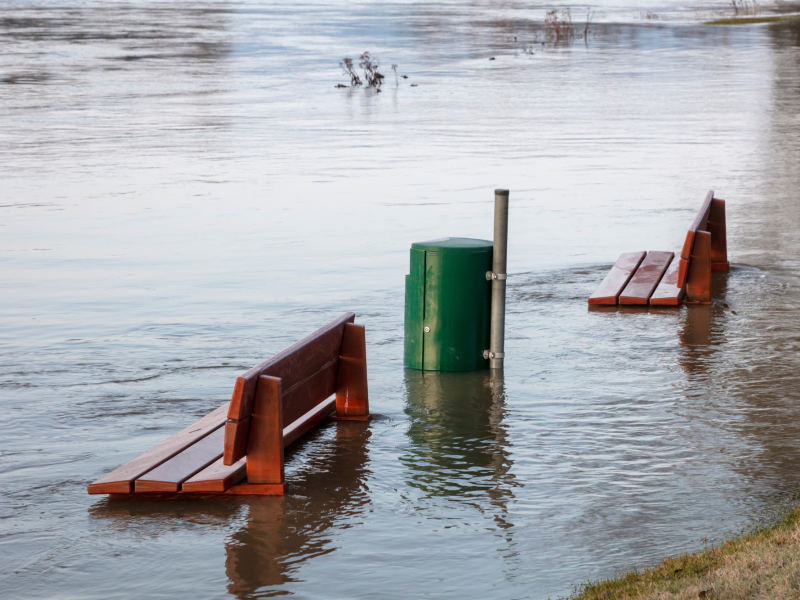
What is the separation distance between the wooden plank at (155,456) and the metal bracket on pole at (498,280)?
216 centimetres

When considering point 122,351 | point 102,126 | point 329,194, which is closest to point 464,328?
point 122,351

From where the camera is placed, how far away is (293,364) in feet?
20.3

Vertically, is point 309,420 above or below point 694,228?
below

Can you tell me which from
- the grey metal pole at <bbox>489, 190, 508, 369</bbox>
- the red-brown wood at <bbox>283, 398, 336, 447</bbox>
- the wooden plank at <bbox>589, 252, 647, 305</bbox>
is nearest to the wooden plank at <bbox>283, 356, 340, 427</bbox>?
the red-brown wood at <bbox>283, 398, 336, 447</bbox>

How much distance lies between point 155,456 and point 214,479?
1.72 ft

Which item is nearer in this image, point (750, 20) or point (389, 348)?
point (389, 348)

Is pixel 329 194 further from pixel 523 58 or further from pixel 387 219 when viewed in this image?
pixel 523 58

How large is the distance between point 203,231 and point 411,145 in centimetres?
966

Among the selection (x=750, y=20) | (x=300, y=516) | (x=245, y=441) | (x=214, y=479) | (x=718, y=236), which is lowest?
(x=300, y=516)

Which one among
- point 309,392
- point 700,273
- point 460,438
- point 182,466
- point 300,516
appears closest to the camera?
point 300,516

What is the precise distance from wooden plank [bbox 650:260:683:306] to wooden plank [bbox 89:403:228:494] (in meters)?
4.60

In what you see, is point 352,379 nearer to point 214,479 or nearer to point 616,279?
point 214,479

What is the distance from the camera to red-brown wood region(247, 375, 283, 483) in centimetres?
571

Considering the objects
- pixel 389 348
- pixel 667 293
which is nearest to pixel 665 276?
pixel 667 293
